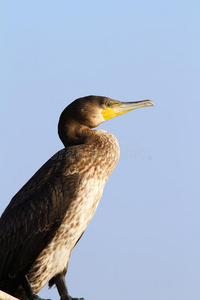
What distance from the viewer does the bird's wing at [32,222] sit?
5832 mm

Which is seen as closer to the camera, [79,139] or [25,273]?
[25,273]

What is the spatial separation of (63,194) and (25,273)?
813 millimetres

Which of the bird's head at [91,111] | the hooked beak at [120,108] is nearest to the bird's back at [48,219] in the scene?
the bird's head at [91,111]

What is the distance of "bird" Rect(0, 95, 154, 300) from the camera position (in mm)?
5844

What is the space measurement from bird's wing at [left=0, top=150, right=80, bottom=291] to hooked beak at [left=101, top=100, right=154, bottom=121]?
3.47 ft

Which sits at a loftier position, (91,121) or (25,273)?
(91,121)

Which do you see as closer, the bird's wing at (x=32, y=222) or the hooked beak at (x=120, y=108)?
the bird's wing at (x=32, y=222)

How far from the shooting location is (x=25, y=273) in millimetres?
5824

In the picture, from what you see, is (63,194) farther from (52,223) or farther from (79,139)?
(79,139)

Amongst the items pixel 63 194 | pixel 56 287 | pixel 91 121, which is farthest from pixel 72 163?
pixel 56 287

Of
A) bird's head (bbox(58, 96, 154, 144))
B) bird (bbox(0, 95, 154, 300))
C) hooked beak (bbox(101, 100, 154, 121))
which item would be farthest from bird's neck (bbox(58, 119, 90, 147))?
hooked beak (bbox(101, 100, 154, 121))

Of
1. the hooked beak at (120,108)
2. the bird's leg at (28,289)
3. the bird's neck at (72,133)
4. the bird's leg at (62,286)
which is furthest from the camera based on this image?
the hooked beak at (120,108)

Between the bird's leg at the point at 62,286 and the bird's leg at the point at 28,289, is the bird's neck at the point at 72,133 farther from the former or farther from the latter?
the bird's leg at the point at 28,289

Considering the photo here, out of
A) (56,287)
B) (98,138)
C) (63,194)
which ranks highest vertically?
(98,138)
